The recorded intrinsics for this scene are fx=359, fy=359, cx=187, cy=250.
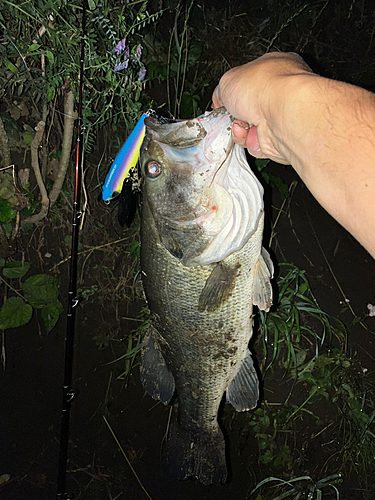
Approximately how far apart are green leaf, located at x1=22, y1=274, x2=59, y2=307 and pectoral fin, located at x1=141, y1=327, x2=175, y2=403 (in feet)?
3.50

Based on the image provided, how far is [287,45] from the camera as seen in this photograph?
2938mm

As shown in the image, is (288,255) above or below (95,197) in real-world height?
below

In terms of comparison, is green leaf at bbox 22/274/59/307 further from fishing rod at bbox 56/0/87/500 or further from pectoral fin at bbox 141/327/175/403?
pectoral fin at bbox 141/327/175/403

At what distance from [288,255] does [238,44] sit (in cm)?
177

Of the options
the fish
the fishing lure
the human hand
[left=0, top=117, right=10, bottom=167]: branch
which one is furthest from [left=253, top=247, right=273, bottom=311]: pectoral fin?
[left=0, top=117, right=10, bottom=167]: branch

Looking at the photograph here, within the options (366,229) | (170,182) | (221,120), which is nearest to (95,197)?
(170,182)

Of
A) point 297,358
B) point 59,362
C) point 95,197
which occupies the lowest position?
point 59,362

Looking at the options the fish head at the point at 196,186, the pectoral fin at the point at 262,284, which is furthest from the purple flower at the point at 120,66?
the pectoral fin at the point at 262,284

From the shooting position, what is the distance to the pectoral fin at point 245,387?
2.07 meters

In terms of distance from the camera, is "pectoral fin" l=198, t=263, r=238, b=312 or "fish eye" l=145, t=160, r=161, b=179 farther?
"pectoral fin" l=198, t=263, r=238, b=312

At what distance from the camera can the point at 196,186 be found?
5.51 feet

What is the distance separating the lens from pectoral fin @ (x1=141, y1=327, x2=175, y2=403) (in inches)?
85.3

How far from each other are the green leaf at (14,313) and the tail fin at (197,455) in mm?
1418

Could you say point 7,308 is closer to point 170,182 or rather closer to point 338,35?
point 170,182
